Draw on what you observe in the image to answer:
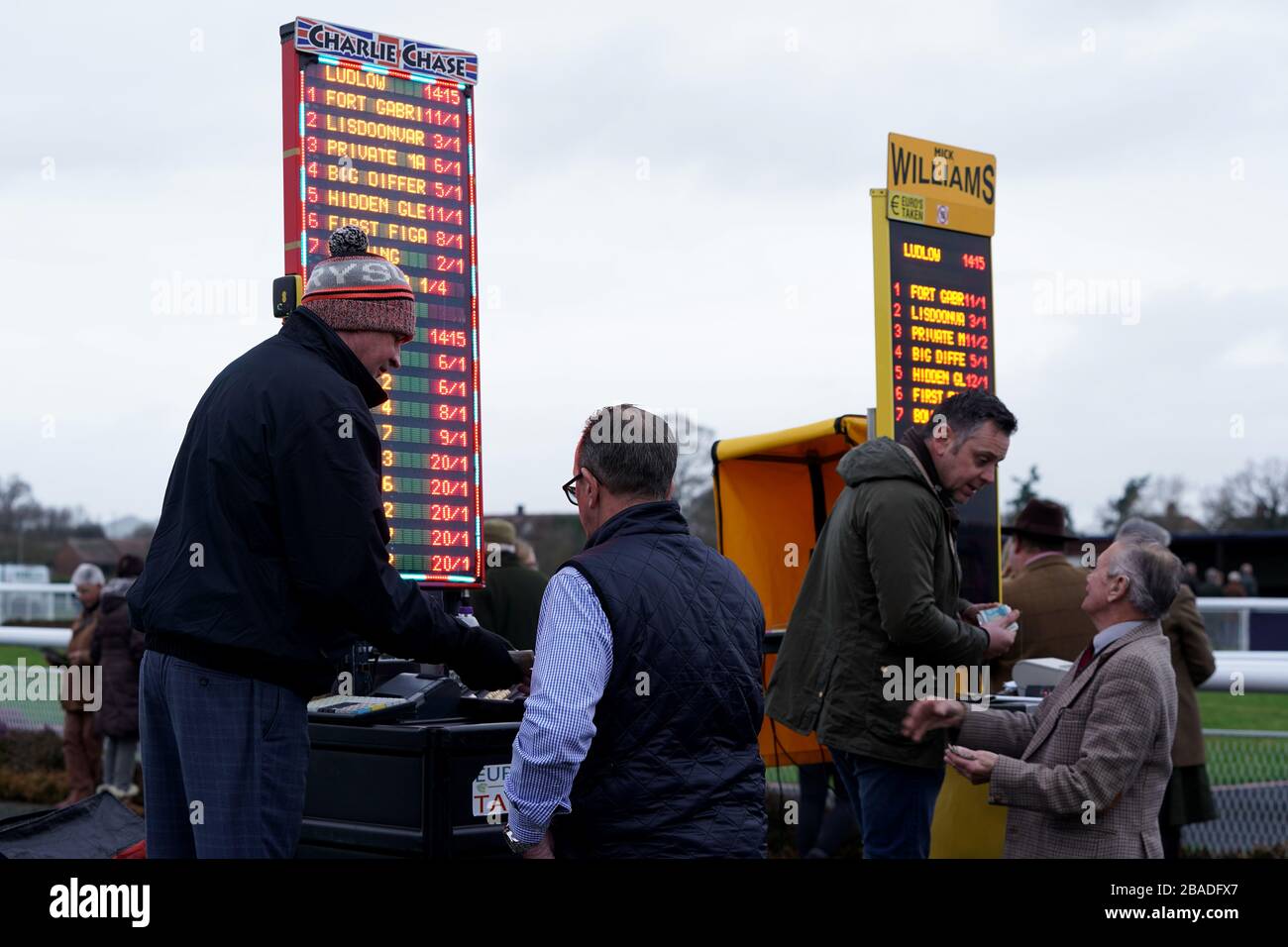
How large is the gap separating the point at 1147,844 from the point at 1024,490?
4319 centimetres

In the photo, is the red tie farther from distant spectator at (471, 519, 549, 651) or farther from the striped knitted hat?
distant spectator at (471, 519, 549, 651)

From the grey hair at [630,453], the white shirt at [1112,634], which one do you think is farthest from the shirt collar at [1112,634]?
the grey hair at [630,453]

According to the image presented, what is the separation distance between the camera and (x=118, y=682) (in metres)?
11.4

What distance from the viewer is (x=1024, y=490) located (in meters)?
46.6

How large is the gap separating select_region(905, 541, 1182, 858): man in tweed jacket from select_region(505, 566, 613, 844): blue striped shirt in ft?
5.61

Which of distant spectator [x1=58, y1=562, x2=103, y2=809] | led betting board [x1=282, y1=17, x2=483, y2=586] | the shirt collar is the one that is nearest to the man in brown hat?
the shirt collar

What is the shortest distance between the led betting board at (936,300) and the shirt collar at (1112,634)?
3334 millimetres

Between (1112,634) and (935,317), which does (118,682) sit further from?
(1112,634)

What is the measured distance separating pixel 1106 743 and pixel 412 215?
3326 millimetres

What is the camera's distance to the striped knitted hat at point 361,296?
4086mm

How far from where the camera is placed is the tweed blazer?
4516mm

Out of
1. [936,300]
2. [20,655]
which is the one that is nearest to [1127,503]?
[20,655]
